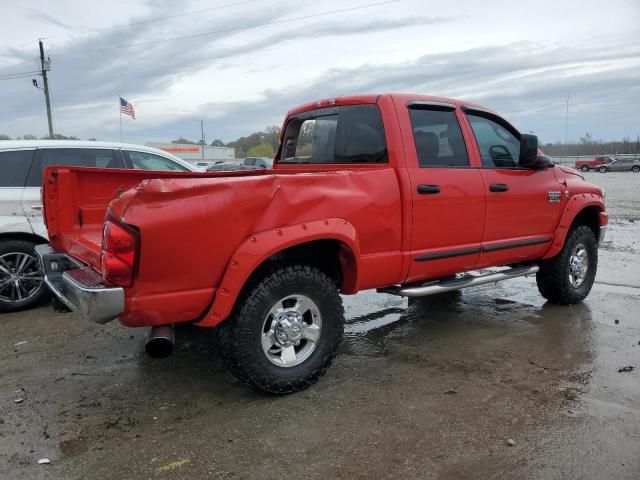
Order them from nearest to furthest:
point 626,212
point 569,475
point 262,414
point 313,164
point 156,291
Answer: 1. point 569,475
2. point 156,291
3. point 262,414
4. point 313,164
5. point 626,212

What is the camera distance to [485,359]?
168 inches

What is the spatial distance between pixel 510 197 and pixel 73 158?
473 cm

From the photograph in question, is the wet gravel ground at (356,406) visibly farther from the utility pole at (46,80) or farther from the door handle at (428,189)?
the utility pole at (46,80)

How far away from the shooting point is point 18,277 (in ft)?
18.5

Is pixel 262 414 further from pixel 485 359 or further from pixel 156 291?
pixel 485 359

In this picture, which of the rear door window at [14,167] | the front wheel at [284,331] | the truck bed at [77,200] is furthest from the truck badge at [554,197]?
the rear door window at [14,167]

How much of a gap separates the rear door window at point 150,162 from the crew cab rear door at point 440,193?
10.9ft

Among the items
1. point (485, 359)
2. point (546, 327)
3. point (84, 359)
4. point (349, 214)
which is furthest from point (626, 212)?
point (84, 359)

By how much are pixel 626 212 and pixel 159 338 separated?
15.1m

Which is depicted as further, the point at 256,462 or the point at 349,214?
the point at 349,214

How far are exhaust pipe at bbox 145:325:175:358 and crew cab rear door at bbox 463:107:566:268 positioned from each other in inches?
110

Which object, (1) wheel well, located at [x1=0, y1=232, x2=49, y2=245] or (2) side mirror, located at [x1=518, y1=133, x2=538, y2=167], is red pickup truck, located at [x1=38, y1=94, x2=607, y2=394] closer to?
(2) side mirror, located at [x1=518, y1=133, x2=538, y2=167]

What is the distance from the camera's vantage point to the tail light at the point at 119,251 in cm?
292

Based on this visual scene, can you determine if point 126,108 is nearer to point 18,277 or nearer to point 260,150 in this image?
point 18,277
